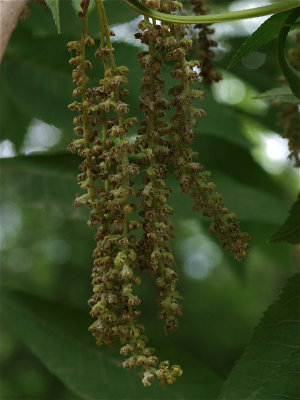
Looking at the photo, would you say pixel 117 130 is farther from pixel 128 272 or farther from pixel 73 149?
pixel 128 272

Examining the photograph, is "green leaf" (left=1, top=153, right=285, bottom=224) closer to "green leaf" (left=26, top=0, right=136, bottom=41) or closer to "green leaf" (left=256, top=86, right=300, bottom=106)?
"green leaf" (left=26, top=0, right=136, bottom=41)

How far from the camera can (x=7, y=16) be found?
2.47 ft

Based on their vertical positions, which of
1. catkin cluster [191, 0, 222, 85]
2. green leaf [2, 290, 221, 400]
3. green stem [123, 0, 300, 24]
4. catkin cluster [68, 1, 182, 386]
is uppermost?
catkin cluster [191, 0, 222, 85]

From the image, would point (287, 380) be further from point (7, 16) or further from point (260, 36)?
point (7, 16)

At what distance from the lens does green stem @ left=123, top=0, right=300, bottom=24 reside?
800 mm

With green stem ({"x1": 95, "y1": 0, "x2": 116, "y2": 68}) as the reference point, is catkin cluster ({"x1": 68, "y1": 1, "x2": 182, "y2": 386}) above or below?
below

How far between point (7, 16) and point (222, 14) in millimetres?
279

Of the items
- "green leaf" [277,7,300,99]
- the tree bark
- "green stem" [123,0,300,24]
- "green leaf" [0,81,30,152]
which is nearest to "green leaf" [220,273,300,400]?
"green leaf" [277,7,300,99]

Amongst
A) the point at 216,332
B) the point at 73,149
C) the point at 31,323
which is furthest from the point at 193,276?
the point at 73,149

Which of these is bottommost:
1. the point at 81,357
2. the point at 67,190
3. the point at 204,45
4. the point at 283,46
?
the point at 81,357

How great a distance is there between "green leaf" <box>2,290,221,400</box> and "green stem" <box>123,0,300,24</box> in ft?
3.36

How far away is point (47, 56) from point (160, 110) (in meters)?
1.05

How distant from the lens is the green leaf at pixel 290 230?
124 centimetres

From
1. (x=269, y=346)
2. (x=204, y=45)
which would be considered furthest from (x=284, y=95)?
(x=269, y=346)
